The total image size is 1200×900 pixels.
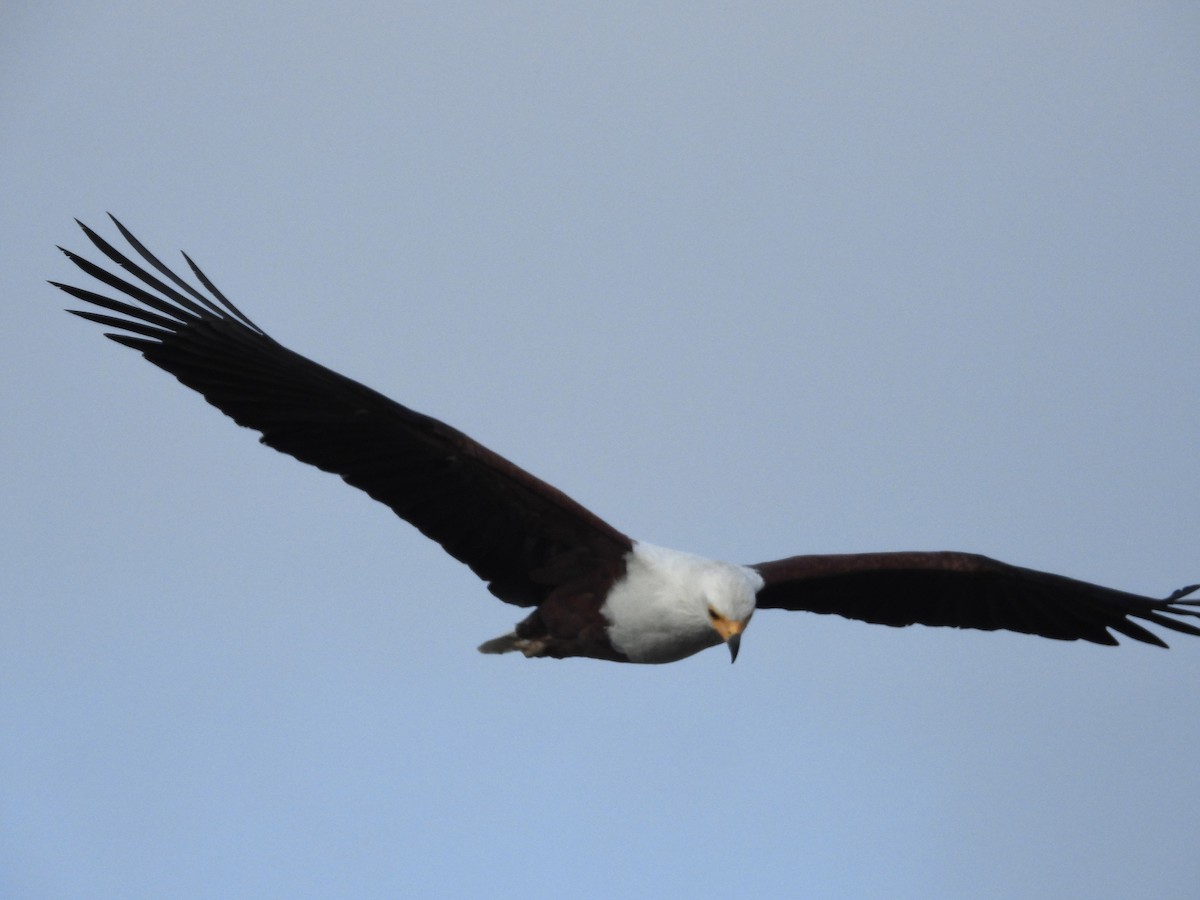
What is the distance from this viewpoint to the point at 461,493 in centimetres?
1014

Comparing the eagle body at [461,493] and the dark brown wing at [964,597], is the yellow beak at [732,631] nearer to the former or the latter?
the eagle body at [461,493]

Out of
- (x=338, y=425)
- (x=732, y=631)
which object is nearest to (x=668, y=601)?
(x=732, y=631)

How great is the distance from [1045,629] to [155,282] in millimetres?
6276

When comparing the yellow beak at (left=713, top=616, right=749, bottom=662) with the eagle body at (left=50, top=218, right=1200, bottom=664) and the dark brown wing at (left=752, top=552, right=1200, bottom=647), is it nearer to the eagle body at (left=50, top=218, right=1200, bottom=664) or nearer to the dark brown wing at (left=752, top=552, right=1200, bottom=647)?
the eagle body at (left=50, top=218, right=1200, bottom=664)

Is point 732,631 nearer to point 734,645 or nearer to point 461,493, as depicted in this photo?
point 734,645

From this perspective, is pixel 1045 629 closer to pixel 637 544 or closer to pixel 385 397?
pixel 637 544

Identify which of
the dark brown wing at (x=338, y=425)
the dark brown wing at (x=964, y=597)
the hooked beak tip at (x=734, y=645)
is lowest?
the hooked beak tip at (x=734, y=645)

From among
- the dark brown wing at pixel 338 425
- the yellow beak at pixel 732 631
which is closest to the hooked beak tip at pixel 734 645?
→ the yellow beak at pixel 732 631

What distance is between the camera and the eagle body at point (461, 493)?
383 inches

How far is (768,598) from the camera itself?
37.0ft

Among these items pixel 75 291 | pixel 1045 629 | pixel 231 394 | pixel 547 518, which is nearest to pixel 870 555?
pixel 1045 629

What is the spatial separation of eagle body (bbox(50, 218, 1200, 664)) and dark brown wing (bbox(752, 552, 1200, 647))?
818 millimetres

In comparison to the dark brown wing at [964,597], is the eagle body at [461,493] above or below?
below

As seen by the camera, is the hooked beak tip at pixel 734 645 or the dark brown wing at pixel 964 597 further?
the dark brown wing at pixel 964 597
